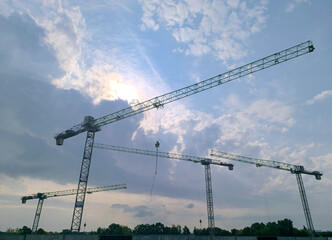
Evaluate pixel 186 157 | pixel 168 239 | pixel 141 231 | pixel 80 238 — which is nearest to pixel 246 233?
pixel 186 157

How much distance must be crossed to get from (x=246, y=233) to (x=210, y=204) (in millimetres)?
48968

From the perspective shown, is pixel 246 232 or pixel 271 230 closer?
pixel 271 230

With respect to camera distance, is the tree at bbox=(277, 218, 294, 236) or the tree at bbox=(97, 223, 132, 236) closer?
the tree at bbox=(277, 218, 294, 236)

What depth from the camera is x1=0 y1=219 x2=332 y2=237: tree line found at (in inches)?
4230

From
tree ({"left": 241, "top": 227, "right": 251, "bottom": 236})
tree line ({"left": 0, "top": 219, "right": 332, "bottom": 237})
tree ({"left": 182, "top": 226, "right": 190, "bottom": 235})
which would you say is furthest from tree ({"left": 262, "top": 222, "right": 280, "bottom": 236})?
tree ({"left": 182, "top": 226, "right": 190, "bottom": 235})

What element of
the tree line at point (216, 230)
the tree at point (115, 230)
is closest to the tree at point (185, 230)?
the tree line at point (216, 230)

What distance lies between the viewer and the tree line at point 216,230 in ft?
352

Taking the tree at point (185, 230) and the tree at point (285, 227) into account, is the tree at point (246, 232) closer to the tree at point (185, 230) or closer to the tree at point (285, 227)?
the tree at point (285, 227)

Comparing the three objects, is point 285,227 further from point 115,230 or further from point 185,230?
point 115,230

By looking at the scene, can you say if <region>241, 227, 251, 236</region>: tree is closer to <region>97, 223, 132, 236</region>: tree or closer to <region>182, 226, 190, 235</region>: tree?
<region>182, 226, 190, 235</region>: tree

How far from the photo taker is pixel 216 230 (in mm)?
142500

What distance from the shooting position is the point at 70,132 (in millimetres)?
68688

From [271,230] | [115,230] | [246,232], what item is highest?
[115,230]

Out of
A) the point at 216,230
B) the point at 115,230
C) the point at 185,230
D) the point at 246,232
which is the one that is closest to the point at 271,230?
the point at 246,232
